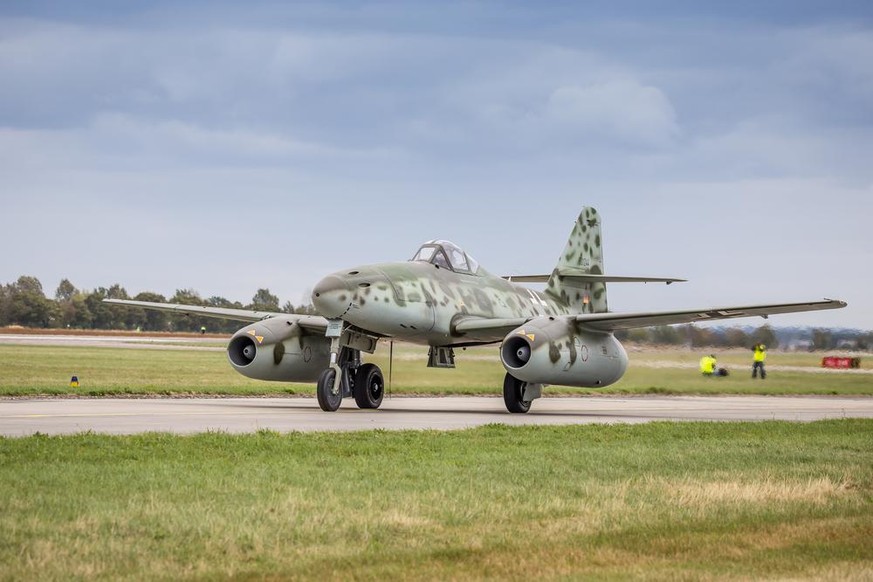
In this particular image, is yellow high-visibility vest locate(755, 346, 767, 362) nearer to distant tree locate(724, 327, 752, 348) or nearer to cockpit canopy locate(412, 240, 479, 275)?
distant tree locate(724, 327, 752, 348)

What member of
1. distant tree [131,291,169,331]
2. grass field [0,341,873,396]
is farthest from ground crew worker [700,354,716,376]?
distant tree [131,291,169,331]

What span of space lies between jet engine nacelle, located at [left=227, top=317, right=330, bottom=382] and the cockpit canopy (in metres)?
3.14

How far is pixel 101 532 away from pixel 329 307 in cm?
1475

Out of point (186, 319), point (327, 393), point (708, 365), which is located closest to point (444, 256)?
point (327, 393)

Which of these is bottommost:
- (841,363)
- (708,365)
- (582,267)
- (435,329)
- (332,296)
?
(708,365)

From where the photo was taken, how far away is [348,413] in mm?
22578

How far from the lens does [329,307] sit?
22484mm

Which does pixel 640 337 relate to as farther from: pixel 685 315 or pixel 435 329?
pixel 435 329

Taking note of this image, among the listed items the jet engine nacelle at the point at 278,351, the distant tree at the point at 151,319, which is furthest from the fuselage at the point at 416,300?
the distant tree at the point at 151,319

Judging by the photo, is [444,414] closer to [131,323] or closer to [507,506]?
[507,506]

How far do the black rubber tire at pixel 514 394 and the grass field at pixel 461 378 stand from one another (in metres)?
4.28

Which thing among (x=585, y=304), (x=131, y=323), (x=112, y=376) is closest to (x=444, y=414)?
(x=585, y=304)

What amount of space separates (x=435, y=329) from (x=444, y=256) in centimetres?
212

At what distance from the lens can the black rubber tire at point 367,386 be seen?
2508 centimetres
